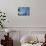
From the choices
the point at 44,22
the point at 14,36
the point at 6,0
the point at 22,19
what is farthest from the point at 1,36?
the point at 44,22

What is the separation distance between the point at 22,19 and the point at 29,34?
0.43 meters

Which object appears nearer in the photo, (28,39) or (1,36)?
(28,39)

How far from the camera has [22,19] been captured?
3.66m

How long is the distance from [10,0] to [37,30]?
104cm

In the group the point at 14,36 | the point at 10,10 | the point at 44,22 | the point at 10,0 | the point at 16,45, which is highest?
the point at 10,0

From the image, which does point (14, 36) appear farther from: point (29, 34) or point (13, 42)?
point (29, 34)

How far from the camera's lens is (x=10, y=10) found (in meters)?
3.66

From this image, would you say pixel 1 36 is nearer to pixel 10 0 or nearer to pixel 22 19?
pixel 22 19

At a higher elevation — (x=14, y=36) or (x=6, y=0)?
(x=6, y=0)

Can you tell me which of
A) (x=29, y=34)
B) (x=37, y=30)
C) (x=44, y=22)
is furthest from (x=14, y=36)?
(x=44, y=22)

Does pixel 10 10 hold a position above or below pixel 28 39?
above

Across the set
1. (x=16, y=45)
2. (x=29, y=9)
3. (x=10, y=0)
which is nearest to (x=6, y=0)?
(x=10, y=0)

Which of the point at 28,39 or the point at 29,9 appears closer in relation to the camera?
the point at 28,39

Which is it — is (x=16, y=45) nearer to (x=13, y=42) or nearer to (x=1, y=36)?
(x=13, y=42)
